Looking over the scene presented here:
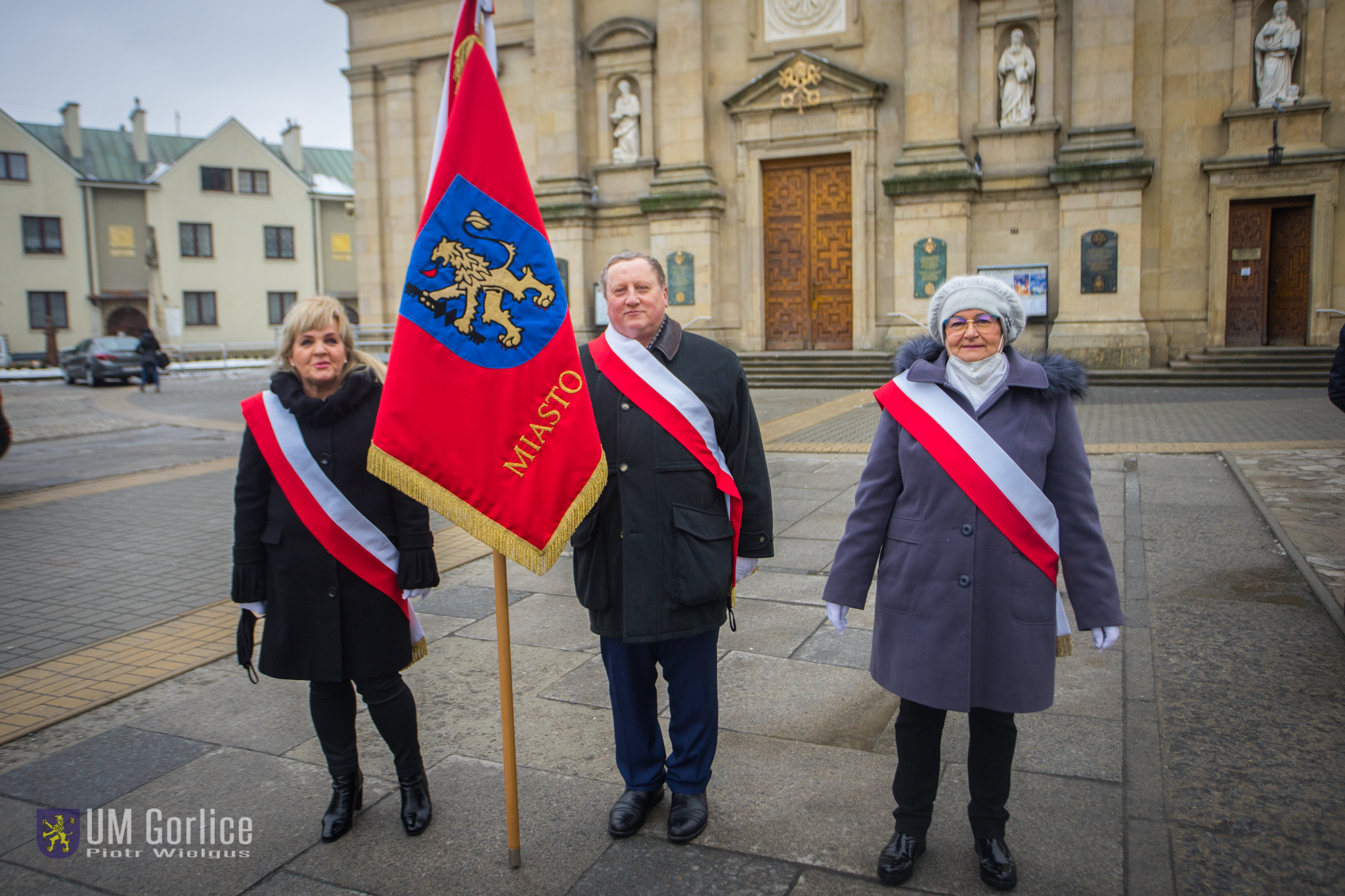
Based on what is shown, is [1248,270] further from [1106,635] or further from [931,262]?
[1106,635]

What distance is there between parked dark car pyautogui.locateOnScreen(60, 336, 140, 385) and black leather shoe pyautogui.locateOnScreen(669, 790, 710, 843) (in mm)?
29388

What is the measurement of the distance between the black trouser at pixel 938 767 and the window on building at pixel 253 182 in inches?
1982

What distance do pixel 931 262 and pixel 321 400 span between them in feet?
58.1

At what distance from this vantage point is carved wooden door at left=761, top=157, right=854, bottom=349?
830 inches

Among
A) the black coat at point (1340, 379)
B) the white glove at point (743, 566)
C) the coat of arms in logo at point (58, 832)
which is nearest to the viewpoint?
the coat of arms in logo at point (58, 832)

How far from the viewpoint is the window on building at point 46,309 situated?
4356 cm

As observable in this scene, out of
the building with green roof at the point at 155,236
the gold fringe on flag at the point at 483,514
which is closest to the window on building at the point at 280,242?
the building with green roof at the point at 155,236

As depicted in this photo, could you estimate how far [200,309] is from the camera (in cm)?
4550

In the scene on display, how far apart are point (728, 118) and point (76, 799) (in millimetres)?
20435

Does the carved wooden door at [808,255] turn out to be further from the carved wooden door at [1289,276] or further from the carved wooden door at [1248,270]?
the carved wooden door at [1289,276]

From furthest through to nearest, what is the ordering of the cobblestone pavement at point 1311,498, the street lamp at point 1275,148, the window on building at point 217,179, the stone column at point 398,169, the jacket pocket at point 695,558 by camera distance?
1. the window on building at point 217,179
2. the stone column at point 398,169
3. the street lamp at point 1275,148
4. the cobblestone pavement at point 1311,498
5. the jacket pocket at point 695,558

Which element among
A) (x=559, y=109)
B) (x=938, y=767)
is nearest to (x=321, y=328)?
(x=938, y=767)

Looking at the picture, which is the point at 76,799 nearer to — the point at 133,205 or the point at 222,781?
the point at 222,781

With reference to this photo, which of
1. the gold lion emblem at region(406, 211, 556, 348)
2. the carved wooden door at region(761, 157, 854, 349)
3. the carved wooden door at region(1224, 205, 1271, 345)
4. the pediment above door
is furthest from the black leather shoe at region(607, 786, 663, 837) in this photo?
the pediment above door
